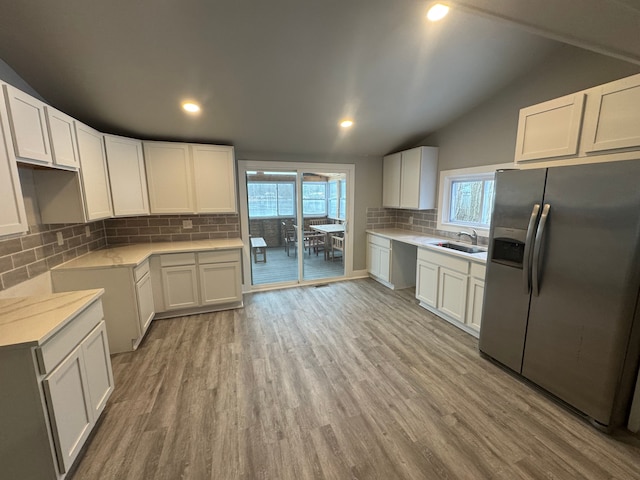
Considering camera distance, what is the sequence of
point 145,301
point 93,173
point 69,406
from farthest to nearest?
point 145,301
point 93,173
point 69,406

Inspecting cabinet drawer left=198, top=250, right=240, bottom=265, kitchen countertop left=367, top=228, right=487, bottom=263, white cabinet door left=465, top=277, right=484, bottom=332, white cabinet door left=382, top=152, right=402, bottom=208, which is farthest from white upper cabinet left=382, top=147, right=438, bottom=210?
cabinet drawer left=198, top=250, right=240, bottom=265

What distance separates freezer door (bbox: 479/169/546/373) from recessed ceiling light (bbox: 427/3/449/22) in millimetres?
1258

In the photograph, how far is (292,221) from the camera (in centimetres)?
569

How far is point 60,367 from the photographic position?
4.41 feet

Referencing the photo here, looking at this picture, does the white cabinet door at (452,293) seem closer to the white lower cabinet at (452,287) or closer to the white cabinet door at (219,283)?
the white lower cabinet at (452,287)

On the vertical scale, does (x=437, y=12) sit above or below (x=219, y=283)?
above

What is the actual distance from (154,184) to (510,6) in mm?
3536

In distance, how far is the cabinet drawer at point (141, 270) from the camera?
8.55ft

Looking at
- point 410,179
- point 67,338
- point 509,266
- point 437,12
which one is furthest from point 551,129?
point 67,338

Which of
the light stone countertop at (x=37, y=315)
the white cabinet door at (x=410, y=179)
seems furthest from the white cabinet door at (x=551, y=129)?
the light stone countertop at (x=37, y=315)

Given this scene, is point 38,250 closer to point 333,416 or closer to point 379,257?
point 333,416

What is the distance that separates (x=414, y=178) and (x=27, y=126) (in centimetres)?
396

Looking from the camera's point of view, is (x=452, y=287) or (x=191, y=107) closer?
(x=191, y=107)

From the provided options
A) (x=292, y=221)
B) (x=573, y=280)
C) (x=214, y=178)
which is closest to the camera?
(x=573, y=280)
